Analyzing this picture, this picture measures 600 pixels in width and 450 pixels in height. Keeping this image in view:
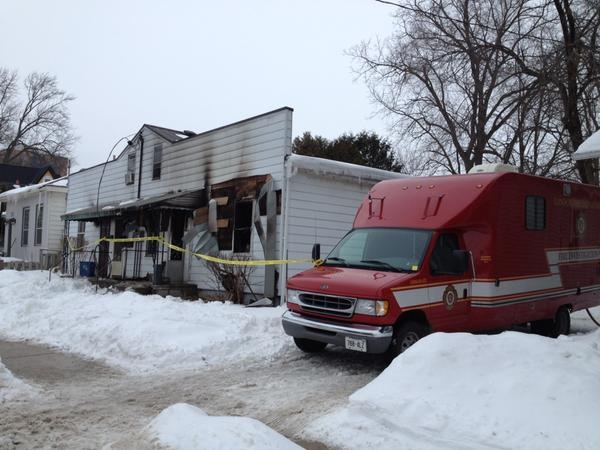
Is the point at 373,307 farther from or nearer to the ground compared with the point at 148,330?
farther from the ground

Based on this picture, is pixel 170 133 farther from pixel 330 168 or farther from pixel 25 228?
pixel 25 228

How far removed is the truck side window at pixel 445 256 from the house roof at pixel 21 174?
52.6m

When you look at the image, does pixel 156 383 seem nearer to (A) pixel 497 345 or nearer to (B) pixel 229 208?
(A) pixel 497 345

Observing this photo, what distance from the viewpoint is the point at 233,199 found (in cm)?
1464

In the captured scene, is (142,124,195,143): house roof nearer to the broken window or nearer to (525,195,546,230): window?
(525,195,546,230): window

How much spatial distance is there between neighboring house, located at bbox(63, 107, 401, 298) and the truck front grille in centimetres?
518

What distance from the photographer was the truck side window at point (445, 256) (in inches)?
307

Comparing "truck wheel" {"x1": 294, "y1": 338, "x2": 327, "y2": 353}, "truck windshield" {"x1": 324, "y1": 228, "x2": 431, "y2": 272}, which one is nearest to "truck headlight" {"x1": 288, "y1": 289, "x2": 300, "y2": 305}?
"truck wheel" {"x1": 294, "y1": 338, "x2": 327, "y2": 353}

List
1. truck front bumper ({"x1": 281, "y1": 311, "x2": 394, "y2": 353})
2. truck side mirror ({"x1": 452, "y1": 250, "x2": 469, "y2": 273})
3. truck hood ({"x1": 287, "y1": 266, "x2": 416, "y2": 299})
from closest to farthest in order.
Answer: truck front bumper ({"x1": 281, "y1": 311, "x2": 394, "y2": 353}), truck hood ({"x1": 287, "y1": 266, "x2": 416, "y2": 299}), truck side mirror ({"x1": 452, "y1": 250, "x2": 469, "y2": 273})

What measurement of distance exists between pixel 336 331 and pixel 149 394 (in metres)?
2.44

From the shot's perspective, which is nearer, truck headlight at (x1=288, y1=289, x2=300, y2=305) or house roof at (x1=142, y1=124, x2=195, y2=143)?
truck headlight at (x1=288, y1=289, x2=300, y2=305)

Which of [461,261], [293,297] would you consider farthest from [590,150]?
[293,297]

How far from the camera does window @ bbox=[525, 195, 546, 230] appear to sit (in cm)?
924

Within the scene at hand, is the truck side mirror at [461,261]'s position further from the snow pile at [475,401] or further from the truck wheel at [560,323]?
the truck wheel at [560,323]
